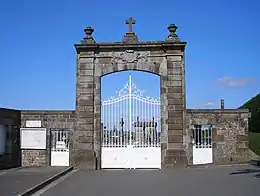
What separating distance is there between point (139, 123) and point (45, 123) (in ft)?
13.4

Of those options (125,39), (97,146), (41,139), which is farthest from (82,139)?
(125,39)

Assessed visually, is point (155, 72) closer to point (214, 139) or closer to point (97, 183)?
point (214, 139)

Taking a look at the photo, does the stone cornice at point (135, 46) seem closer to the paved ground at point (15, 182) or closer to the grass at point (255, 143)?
the paved ground at point (15, 182)

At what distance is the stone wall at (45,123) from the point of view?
1619 cm

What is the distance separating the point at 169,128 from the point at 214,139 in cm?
227

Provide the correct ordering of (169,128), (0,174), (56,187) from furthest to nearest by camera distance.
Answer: (169,128) < (0,174) < (56,187)

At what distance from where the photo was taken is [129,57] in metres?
15.7

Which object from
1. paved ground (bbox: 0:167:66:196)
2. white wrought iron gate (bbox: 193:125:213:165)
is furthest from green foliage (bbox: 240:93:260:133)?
paved ground (bbox: 0:167:66:196)

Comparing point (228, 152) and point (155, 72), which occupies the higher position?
point (155, 72)

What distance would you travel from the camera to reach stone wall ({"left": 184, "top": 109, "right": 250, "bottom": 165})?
16.3m

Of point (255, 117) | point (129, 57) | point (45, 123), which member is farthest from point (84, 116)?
point (255, 117)

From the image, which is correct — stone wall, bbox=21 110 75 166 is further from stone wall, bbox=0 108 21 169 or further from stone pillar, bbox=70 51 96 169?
stone pillar, bbox=70 51 96 169

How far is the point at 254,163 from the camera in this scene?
16.0m

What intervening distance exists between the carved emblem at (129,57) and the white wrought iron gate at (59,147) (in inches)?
145
